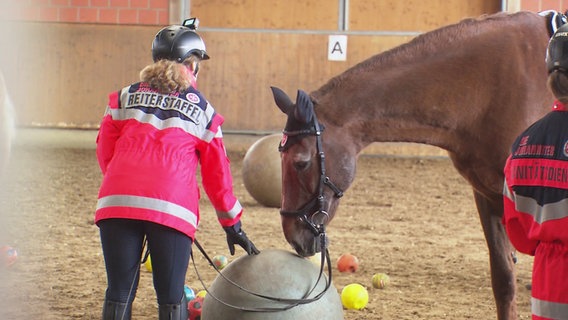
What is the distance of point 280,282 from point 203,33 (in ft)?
35.7

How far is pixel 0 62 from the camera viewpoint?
6.10 ft

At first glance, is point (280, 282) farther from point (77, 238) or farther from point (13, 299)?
point (77, 238)

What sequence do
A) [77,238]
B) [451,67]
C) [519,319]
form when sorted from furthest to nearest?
[77,238]
[519,319]
[451,67]

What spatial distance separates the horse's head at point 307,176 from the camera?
13.0 feet

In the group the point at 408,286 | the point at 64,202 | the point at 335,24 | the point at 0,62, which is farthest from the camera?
the point at 335,24

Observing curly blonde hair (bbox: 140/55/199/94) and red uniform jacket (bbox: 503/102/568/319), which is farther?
curly blonde hair (bbox: 140/55/199/94)

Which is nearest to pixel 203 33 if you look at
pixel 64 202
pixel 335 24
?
pixel 335 24

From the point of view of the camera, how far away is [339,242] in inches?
298

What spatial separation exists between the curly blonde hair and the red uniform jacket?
1594mm

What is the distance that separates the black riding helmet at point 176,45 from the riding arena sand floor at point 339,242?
764mm

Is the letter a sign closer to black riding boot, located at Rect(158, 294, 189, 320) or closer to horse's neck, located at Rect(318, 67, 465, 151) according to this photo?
horse's neck, located at Rect(318, 67, 465, 151)

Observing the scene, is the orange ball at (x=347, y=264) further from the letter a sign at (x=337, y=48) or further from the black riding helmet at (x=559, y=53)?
the letter a sign at (x=337, y=48)

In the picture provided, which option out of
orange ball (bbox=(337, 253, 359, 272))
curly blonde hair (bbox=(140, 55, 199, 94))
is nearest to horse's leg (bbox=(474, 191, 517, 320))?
orange ball (bbox=(337, 253, 359, 272))

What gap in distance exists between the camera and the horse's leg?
472 cm
